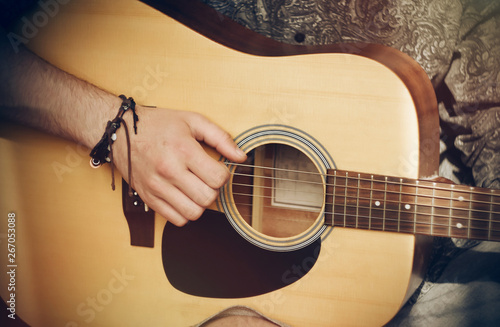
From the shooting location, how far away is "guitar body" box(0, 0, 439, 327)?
810mm

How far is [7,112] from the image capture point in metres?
0.84

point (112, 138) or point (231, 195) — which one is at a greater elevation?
point (112, 138)

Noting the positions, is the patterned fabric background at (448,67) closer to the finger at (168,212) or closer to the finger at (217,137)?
the finger at (217,137)

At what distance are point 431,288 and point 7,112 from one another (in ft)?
3.73

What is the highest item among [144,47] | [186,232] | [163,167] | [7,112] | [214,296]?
[144,47]

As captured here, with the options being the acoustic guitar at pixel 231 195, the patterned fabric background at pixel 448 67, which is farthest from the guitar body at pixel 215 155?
the patterned fabric background at pixel 448 67

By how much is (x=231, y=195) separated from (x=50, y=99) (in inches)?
19.1

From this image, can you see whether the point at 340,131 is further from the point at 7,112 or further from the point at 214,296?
the point at 7,112

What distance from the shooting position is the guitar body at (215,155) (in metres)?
0.81

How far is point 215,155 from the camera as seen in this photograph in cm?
84

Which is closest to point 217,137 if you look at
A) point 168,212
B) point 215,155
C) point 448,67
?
point 215,155

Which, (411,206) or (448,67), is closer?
(411,206)

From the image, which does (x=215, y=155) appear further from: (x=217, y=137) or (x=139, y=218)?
(x=139, y=218)

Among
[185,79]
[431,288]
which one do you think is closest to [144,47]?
[185,79]
